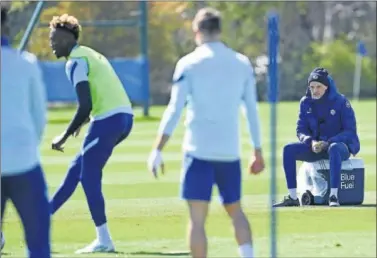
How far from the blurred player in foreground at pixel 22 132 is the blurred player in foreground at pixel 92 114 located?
265cm

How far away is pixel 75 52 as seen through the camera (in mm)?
9688

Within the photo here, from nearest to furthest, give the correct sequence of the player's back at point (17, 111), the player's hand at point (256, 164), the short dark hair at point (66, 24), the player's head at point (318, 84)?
the player's back at point (17, 111), the player's hand at point (256, 164), the player's head at point (318, 84), the short dark hair at point (66, 24)

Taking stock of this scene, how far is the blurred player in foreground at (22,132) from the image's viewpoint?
6.77 m

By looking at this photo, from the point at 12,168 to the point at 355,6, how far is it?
4383cm

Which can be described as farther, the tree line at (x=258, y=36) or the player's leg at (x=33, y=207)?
the tree line at (x=258, y=36)

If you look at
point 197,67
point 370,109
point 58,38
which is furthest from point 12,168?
point 370,109

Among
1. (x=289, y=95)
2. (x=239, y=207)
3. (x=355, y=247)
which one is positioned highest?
(x=239, y=207)

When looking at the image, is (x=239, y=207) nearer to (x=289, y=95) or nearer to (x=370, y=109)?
(x=370, y=109)

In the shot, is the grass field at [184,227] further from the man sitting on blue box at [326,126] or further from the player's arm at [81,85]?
the player's arm at [81,85]

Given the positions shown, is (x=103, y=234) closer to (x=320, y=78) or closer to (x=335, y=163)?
(x=335, y=163)

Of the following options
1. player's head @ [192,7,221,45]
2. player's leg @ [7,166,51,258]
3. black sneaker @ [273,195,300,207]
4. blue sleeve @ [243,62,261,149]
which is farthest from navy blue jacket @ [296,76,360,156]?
player's leg @ [7,166,51,258]

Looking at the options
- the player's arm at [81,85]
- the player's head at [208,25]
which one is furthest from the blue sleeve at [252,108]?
the player's arm at [81,85]

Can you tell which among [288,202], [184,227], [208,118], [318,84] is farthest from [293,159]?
[184,227]

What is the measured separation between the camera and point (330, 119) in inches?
334
